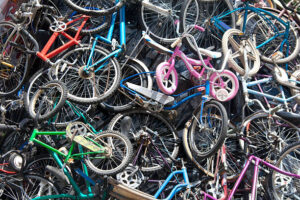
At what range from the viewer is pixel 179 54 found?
19.7 feet

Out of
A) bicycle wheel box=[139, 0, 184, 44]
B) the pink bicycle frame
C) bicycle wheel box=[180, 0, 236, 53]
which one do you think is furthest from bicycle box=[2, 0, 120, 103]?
bicycle wheel box=[180, 0, 236, 53]

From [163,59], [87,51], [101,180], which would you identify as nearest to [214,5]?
[163,59]

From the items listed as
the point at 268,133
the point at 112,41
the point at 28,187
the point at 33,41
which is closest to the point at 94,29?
the point at 112,41

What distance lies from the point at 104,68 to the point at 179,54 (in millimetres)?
1653

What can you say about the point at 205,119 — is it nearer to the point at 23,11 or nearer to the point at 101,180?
the point at 101,180

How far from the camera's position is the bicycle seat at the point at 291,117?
238 inches

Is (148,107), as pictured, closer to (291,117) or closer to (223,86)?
(223,86)

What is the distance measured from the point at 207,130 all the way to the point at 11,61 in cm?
485

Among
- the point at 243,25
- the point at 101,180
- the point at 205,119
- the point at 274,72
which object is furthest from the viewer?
the point at 243,25

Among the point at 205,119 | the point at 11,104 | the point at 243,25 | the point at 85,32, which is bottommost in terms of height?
the point at 11,104

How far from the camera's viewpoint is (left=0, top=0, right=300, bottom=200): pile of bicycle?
5.43 metres

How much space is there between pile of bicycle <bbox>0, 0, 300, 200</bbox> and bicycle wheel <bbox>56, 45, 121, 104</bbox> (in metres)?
0.03

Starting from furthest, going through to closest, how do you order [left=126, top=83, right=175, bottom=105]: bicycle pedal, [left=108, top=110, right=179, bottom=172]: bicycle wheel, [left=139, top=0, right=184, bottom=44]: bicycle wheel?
[left=139, top=0, right=184, bottom=44]: bicycle wheel, [left=126, top=83, right=175, bottom=105]: bicycle pedal, [left=108, top=110, right=179, bottom=172]: bicycle wheel

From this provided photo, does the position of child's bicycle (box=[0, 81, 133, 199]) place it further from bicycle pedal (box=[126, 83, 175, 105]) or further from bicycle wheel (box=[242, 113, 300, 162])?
bicycle wheel (box=[242, 113, 300, 162])
